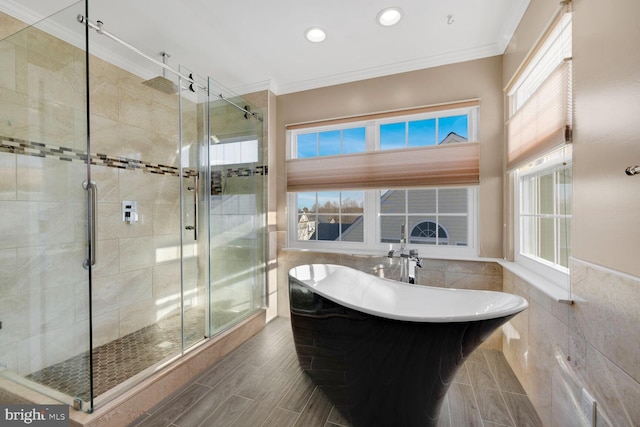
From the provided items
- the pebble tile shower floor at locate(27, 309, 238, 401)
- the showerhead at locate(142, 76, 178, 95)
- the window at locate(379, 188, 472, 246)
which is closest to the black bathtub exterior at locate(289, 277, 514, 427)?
the pebble tile shower floor at locate(27, 309, 238, 401)

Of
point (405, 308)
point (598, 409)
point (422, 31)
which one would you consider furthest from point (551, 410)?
point (422, 31)

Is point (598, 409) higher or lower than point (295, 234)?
lower

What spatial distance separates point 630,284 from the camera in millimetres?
871

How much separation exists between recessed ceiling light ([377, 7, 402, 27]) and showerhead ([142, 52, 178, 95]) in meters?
1.80

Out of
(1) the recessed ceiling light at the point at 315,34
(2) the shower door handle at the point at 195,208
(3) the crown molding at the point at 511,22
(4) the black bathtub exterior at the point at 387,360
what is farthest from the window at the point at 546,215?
(2) the shower door handle at the point at 195,208

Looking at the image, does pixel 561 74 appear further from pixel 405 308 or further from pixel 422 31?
pixel 405 308

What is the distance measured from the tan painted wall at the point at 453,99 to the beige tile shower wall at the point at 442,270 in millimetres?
171

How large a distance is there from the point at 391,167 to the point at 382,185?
0.18 m

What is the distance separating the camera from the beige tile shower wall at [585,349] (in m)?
0.88

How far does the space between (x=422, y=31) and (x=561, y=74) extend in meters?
1.10

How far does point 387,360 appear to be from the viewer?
125 centimetres

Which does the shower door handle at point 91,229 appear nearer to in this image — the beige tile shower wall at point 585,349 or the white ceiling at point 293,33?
the white ceiling at point 293,33

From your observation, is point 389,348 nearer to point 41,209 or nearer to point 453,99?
point 453,99

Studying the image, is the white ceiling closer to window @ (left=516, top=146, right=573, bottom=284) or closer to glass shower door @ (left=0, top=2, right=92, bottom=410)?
glass shower door @ (left=0, top=2, right=92, bottom=410)
